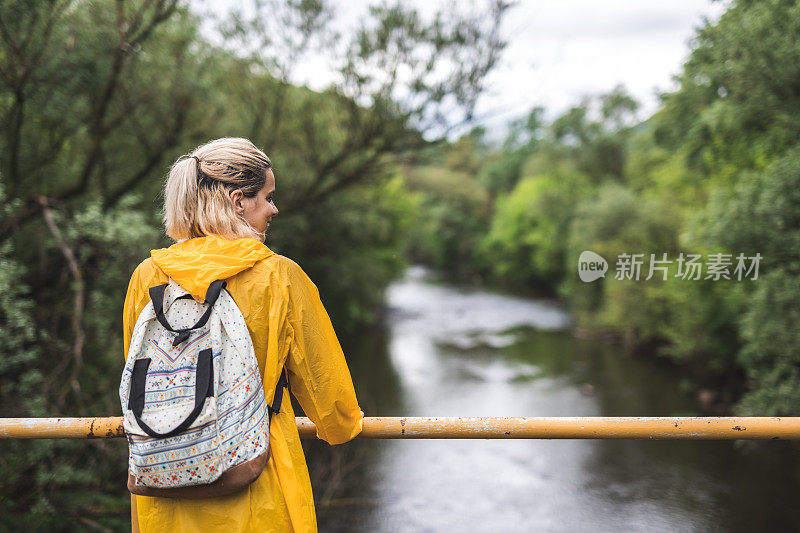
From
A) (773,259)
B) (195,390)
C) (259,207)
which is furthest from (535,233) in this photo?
(195,390)

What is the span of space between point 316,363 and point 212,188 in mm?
490

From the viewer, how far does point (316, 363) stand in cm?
136

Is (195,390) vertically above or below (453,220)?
below

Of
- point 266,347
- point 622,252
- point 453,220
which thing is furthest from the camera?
point 453,220

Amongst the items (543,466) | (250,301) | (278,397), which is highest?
(250,301)

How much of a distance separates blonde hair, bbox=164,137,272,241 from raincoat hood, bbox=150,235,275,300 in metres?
0.04

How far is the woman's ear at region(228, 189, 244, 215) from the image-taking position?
4.40ft

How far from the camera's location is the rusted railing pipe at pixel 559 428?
1651 millimetres

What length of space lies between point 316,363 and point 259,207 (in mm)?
414

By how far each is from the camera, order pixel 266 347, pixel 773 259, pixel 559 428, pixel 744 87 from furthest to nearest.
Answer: pixel 773 259, pixel 744 87, pixel 559 428, pixel 266 347

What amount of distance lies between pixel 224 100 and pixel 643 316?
36.9 ft

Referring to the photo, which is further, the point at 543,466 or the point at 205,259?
the point at 543,466

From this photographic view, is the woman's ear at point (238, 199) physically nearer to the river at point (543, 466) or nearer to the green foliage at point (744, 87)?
the green foliage at point (744, 87)

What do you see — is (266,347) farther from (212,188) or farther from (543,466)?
(543,466)
